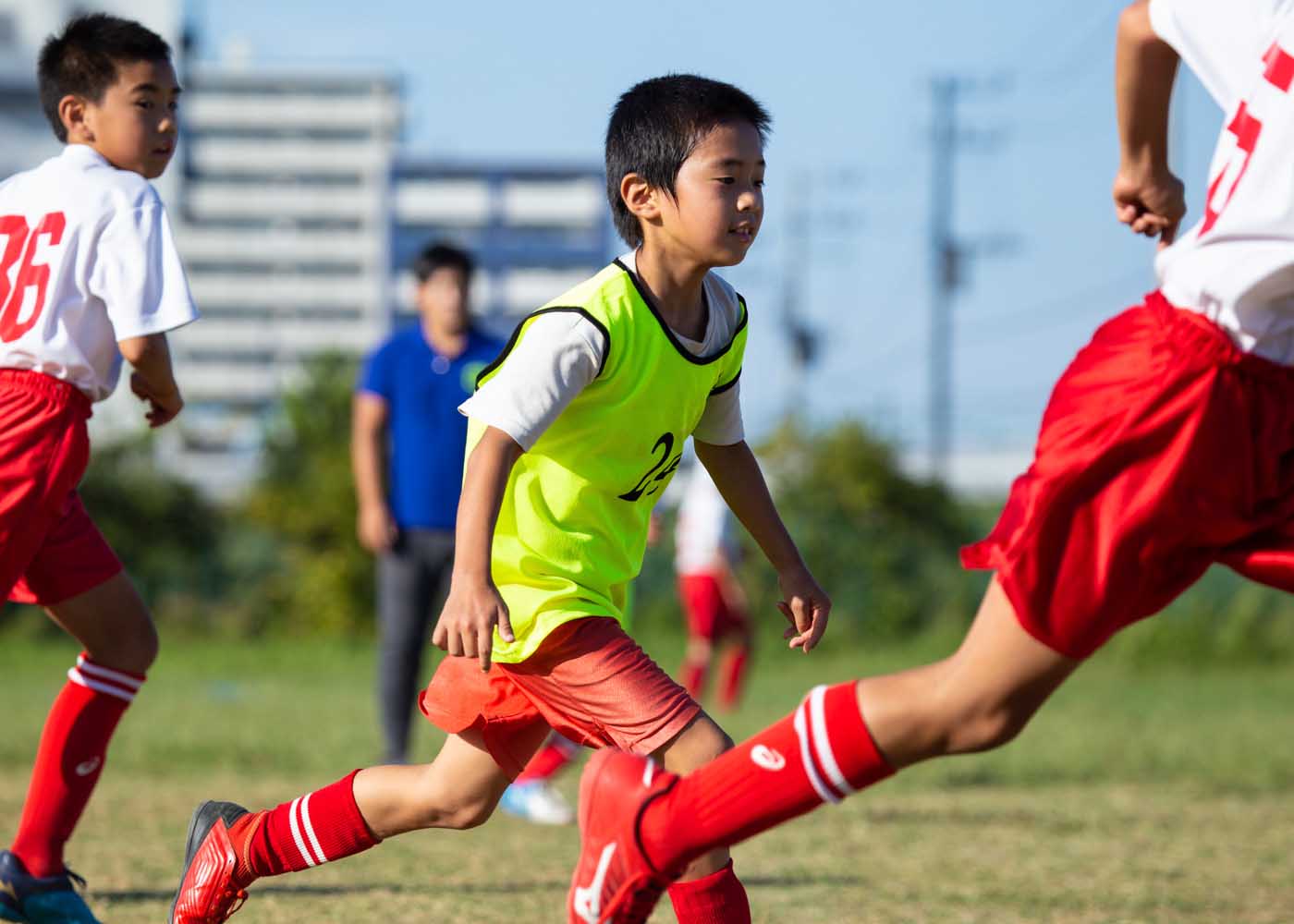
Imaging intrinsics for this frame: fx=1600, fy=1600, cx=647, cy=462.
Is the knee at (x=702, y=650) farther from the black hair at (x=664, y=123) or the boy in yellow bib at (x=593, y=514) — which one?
the black hair at (x=664, y=123)

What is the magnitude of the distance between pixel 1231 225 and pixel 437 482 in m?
4.95

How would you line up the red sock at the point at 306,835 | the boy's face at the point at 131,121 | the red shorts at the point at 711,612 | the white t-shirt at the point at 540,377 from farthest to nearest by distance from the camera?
the red shorts at the point at 711,612, the boy's face at the point at 131,121, the red sock at the point at 306,835, the white t-shirt at the point at 540,377

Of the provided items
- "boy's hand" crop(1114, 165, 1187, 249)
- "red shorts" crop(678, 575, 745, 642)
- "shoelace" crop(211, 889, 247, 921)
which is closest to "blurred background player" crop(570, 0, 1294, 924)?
"boy's hand" crop(1114, 165, 1187, 249)

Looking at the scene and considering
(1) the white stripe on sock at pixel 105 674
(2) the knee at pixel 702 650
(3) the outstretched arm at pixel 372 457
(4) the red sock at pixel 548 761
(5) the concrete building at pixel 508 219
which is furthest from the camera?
(5) the concrete building at pixel 508 219

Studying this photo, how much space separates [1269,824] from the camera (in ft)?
20.7

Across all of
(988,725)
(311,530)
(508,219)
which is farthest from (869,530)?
(508,219)

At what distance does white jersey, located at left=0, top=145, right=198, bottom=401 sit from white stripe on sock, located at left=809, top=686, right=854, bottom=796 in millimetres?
1722

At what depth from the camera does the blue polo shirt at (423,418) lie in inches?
274

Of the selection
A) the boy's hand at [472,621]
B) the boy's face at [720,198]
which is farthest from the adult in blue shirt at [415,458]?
the boy's hand at [472,621]

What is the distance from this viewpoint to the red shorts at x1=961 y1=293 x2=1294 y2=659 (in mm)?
2309

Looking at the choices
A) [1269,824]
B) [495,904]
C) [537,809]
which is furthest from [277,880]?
[1269,824]

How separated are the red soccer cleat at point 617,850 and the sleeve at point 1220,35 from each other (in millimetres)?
1369

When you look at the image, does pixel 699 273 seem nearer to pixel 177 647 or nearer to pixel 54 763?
pixel 54 763

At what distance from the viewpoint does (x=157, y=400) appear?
12.2 ft
